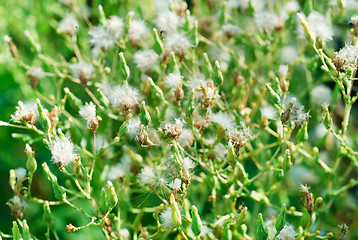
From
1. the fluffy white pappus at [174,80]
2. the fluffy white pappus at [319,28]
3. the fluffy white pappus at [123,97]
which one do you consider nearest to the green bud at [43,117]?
the fluffy white pappus at [123,97]

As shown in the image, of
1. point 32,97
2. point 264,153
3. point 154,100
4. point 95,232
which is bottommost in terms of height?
point 95,232

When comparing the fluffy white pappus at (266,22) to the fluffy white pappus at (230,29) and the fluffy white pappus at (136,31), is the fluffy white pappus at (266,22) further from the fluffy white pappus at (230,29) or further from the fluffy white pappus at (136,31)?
the fluffy white pappus at (136,31)

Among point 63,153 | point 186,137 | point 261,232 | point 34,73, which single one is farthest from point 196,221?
point 34,73

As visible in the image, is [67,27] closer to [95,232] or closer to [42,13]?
[42,13]

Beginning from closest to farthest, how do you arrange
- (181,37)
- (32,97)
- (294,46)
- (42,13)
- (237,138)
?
(237,138), (181,37), (32,97), (42,13), (294,46)

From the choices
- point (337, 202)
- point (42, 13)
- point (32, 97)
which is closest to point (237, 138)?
point (337, 202)

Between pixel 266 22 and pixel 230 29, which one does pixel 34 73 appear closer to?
pixel 230 29

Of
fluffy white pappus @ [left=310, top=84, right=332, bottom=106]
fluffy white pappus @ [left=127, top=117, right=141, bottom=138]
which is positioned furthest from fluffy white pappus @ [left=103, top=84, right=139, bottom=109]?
fluffy white pappus @ [left=310, top=84, right=332, bottom=106]
